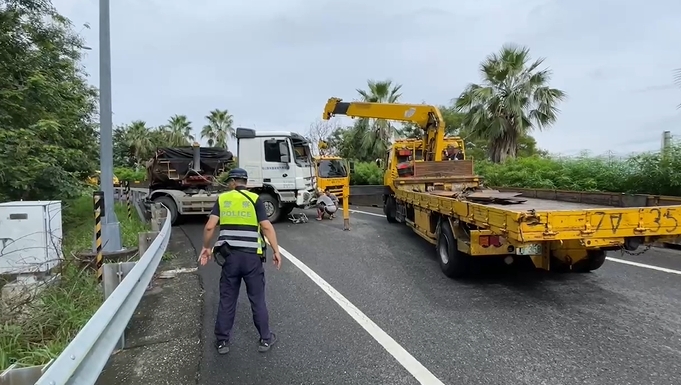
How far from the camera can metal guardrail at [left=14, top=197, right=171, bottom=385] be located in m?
2.19

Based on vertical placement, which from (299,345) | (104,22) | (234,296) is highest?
(104,22)

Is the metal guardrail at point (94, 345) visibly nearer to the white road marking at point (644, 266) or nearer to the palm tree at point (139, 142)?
the white road marking at point (644, 266)

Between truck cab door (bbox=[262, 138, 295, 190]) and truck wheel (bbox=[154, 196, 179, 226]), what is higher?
Result: truck cab door (bbox=[262, 138, 295, 190])

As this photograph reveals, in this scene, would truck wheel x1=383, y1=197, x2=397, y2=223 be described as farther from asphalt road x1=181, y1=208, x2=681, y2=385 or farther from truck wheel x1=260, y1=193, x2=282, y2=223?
asphalt road x1=181, y1=208, x2=681, y2=385

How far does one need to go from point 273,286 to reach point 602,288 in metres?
4.26

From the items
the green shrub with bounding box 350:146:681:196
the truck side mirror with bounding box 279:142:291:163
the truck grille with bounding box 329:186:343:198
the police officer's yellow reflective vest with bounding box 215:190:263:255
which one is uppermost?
the truck side mirror with bounding box 279:142:291:163

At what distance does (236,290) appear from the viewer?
173 inches

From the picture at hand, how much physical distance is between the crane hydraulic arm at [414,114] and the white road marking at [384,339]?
19.0 feet

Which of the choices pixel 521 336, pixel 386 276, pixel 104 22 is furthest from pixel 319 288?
pixel 104 22

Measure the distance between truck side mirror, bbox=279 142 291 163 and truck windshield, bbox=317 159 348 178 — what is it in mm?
6204

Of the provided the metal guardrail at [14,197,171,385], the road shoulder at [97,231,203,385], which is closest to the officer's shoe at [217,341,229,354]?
the road shoulder at [97,231,203,385]

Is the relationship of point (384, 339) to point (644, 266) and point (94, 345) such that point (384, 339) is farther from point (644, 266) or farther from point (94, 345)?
point (644, 266)

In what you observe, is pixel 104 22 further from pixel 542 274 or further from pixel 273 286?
pixel 542 274

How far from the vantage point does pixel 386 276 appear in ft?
22.7
